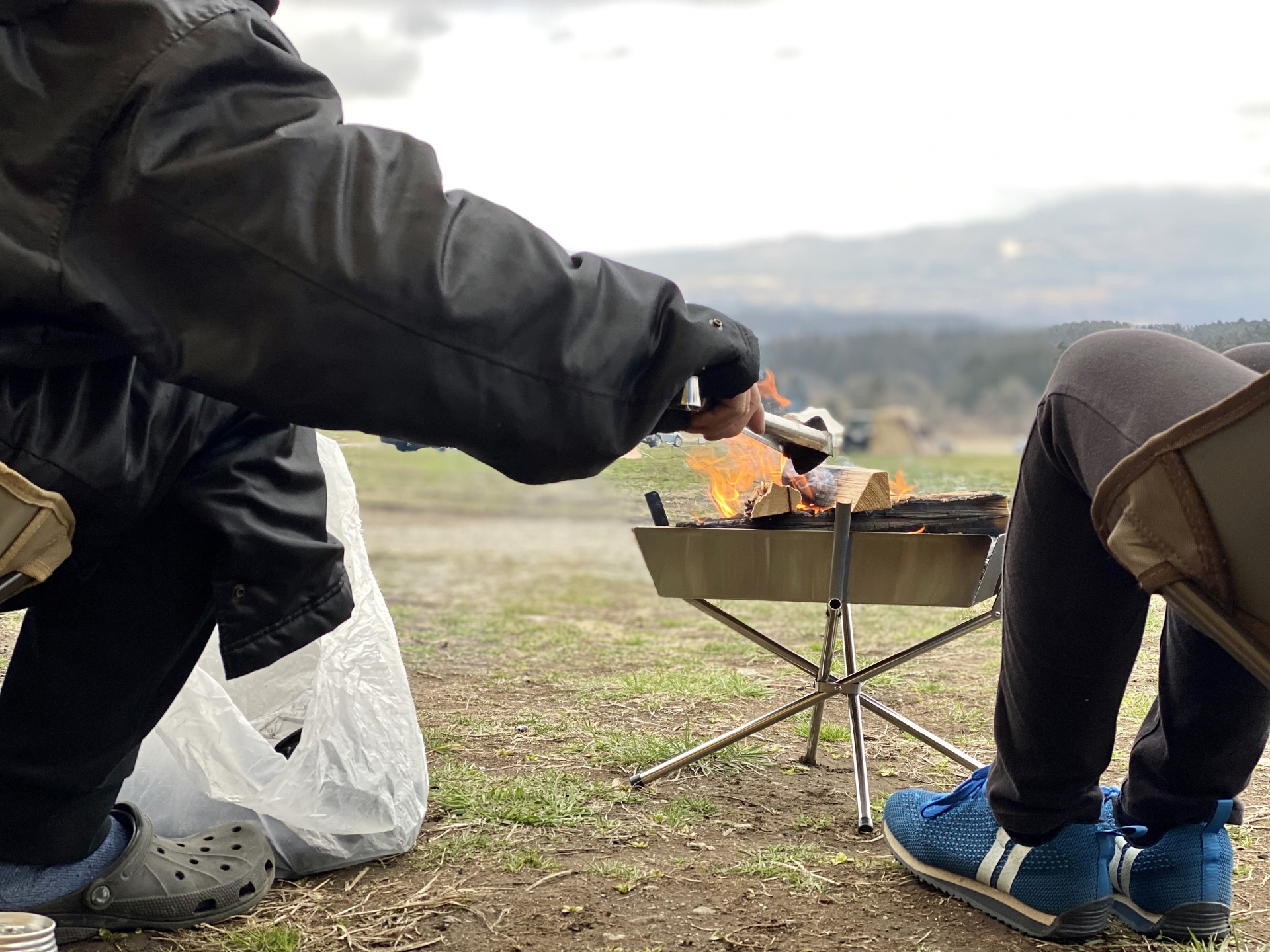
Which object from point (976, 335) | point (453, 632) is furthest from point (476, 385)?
point (976, 335)

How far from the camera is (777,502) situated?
2270 mm

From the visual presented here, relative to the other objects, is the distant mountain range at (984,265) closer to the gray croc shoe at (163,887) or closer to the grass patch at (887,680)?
the grass patch at (887,680)

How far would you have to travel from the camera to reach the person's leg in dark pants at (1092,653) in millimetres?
1139

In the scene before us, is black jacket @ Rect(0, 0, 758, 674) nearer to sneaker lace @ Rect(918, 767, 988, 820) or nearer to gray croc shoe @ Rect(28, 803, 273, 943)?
gray croc shoe @ Rect(28, 803, 273, 943)

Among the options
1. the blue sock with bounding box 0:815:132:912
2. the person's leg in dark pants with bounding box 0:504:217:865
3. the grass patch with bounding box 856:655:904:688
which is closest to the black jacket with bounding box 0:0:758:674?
the person's leg in dark pants with bounding box 0:504:217:865

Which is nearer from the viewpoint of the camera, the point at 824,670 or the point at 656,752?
the point at 824,670

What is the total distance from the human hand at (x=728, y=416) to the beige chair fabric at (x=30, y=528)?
0.73m

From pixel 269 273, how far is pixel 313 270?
0.14 feet

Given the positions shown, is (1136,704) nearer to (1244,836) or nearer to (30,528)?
(1244,836)

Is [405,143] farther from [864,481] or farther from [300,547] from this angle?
[864,481]

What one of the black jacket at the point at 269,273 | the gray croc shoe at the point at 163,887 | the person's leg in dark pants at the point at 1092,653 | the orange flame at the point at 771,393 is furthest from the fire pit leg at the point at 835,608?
the gray croc shoe at the point at 163,887

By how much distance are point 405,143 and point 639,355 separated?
333 millimetres

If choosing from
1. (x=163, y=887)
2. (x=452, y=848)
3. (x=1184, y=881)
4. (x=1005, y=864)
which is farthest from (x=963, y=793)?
(x=163, y=887)

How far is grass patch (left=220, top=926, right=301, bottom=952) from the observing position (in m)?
1.65
